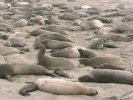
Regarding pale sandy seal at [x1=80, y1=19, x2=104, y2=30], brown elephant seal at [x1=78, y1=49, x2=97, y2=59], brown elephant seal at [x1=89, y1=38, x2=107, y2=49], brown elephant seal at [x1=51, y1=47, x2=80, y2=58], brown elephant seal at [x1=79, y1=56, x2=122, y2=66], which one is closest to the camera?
brown elephant seal at [x1=79, y1=56, x2=122, y2=66]

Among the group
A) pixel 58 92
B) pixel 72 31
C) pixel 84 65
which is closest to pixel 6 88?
pixel 58 92

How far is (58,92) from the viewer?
493 cm

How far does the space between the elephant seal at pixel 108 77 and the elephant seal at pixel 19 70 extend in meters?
0.61

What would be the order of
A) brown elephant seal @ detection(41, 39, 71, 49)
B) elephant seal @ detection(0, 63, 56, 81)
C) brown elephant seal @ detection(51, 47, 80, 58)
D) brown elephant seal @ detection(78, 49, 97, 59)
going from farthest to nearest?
brown elephant seal @ detection(41, 39, 71, 49) < brown elephant seal @ detection(78, 49, 97, 59) < brown elephant seal @ detection(51, 47, 80, 58) < elephant seal @ detection(0, 63, 56, 81)

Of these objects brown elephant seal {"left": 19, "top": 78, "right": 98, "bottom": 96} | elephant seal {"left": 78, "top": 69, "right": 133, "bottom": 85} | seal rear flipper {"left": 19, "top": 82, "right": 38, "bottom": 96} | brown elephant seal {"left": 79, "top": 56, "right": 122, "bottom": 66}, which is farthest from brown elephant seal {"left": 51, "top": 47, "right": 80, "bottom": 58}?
brown elephant seal {"left": 19, "top": 78, "right": 98, "bottom": 96}

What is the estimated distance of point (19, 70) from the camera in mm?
5844

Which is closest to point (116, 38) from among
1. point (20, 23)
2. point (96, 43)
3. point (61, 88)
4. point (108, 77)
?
point (96, 43)

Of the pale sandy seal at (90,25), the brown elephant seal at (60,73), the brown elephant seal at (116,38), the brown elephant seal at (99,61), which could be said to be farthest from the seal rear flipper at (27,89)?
the pale sandy seal at (90,25)

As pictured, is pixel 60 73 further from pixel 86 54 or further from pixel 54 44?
pixel 54 44

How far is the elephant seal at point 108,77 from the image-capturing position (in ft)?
18.2

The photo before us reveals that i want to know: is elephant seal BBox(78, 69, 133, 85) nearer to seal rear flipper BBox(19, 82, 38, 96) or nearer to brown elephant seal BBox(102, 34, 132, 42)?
seal rear flipper BBox(19, 82, 38, 96)

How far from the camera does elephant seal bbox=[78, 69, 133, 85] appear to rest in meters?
5.54

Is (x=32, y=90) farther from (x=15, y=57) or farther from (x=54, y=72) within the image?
(x=15, y=57)

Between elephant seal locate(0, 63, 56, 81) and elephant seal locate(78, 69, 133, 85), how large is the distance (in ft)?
1.99
